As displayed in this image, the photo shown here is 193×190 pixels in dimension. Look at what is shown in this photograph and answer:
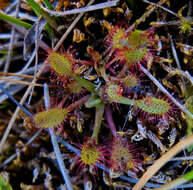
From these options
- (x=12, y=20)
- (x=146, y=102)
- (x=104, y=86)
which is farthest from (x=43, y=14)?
(x=146, y=102)

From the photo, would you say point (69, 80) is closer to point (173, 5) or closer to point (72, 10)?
point (72, 10)

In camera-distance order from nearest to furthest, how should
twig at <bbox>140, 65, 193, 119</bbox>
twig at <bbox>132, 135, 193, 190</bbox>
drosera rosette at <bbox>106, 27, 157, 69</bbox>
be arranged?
twig at <bbox>132, 135, 193, 190</bbox>
drosera rosette at <bbox>106, 27, 157, 69</bbox>
twig at <bbox>140, 65, 193, 119</bbox>

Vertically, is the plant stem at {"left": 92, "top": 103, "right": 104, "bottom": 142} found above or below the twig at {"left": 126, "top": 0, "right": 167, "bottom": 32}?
below

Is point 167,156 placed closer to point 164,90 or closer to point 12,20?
point 164,90

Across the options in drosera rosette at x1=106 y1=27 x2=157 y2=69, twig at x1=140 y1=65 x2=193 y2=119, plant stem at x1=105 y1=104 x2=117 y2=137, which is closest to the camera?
drosera rosette at x1=106 y1=27 x2=157 y2=69

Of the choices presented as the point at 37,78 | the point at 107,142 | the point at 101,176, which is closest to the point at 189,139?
the point at 107,142

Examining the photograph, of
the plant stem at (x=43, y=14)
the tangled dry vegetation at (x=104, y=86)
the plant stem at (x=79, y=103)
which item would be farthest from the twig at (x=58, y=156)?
the plant stem at (x=43, y=14)

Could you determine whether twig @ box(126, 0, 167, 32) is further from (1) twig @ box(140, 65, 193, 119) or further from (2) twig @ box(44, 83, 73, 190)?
(2) twig @ box(44, 83, 73, 190)

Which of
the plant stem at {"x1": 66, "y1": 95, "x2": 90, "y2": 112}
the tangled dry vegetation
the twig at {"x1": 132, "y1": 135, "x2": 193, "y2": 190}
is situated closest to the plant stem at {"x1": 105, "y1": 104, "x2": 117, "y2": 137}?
the tangled dry vegetation
